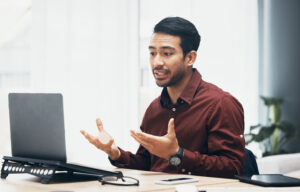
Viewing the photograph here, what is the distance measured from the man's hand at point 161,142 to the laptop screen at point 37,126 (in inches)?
10.3

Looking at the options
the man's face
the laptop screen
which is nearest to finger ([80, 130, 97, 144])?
the laptop screen

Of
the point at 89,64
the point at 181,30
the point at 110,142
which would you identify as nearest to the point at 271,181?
the point at 110,142

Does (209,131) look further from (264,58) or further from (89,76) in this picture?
(264,58)

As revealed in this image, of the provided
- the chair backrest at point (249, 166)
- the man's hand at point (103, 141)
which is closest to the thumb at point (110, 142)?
the man's hand at point (103, 141)

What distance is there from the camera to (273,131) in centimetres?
430

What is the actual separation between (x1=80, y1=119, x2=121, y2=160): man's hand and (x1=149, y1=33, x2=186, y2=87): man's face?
0.37m

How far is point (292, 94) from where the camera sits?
4566 mm

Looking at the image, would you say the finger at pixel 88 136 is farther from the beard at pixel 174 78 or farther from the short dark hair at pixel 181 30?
the short dark hair at pixel 181 30

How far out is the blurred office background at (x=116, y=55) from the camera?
329cm

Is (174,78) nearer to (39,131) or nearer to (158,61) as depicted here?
(158,61)

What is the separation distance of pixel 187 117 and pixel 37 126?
705mm

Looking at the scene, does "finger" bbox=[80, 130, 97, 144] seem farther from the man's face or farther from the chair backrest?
the chair backrest

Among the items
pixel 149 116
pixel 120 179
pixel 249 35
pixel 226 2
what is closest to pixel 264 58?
pixel 249 35

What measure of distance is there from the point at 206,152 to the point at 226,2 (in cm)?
259
